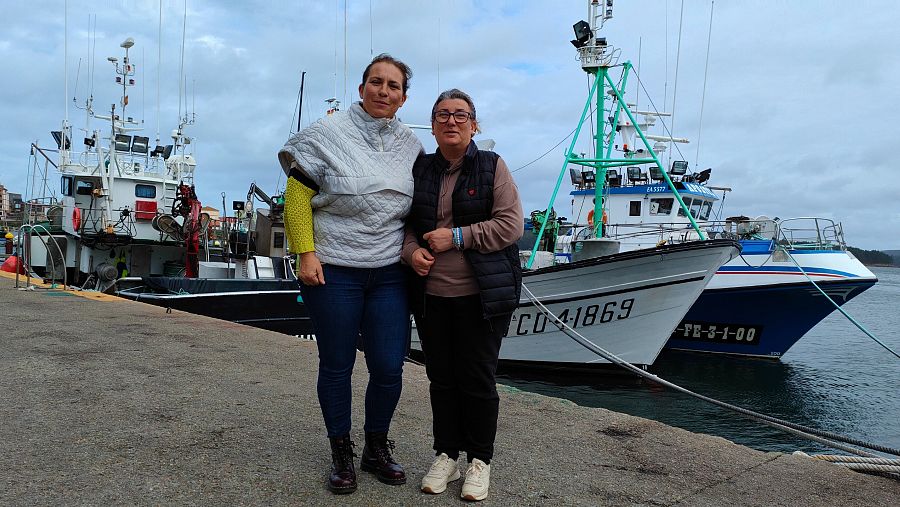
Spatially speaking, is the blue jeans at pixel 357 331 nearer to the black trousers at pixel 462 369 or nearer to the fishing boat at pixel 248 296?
the black trousers at pixel 462 369

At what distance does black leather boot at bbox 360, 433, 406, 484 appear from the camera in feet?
7.91

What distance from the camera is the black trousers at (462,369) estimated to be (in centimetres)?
238

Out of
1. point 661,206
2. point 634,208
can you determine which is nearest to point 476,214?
point 661,206

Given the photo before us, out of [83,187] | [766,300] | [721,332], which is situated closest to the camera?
[766,300]

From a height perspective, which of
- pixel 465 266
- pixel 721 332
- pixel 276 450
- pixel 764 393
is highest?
pixel 465 266

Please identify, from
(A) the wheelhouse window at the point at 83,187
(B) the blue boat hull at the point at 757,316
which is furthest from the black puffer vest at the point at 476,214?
(A) the wheelhouse window at the point at 83,187

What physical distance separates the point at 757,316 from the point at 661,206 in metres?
3.56

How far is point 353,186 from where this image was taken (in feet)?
7.60

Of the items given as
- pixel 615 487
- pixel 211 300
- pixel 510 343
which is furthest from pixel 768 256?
pixel 615 487

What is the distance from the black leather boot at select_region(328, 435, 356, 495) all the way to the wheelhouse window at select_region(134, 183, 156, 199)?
16.5 meters

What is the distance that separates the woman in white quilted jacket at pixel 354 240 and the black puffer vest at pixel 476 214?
0.07m

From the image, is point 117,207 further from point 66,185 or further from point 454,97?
point 454,97

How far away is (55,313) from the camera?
7105 millimetres

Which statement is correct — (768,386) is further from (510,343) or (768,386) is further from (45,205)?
(45,205)
